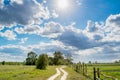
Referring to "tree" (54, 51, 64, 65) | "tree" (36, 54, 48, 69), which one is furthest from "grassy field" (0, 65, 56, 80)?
"tree" (54, 51, 64, 65)

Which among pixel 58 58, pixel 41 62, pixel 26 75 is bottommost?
pixel 26 75

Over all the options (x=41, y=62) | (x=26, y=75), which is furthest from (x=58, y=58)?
(x=26, y=75)

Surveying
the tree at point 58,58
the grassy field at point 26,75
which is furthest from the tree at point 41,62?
the tree at point 58,58

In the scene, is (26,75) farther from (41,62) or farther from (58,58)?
(58,58)

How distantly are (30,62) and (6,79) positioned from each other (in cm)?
10250

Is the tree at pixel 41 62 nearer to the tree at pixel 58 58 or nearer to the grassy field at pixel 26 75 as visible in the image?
the grassy field at pixel 26 75

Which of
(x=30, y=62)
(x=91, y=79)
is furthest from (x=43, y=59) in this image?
(x=30, y=62)

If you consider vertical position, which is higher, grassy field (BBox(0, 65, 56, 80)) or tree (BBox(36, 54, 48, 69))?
tree (BBox(36, 54, 48, 69))

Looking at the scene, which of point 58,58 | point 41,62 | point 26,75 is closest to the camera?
point 26,75

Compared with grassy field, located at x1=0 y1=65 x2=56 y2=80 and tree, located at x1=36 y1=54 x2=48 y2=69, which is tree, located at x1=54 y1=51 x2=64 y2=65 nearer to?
tree, located at x1=36 y1=54 x2=48 y2=69

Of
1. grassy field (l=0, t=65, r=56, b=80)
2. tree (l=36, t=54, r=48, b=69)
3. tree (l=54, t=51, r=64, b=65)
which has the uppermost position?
tree (l=54, t=51, r=64, b=65)

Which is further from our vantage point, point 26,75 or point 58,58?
point 58,58

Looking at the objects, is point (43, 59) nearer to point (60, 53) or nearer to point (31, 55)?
point (31, 55)

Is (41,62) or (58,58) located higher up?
(58,58)
